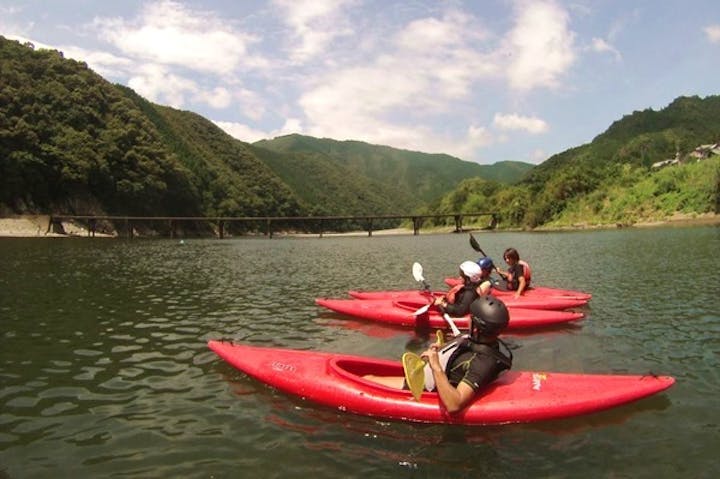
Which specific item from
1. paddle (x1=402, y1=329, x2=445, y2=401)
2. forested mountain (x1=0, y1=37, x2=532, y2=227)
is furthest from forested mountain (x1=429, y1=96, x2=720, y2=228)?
forested mountain (x1=0, y1=37, x2=532, y2=227)

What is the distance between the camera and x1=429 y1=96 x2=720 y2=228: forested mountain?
6588 centimetres

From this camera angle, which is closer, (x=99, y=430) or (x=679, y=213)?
(x=99, y=430)

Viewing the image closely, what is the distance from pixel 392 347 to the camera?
12305 mm

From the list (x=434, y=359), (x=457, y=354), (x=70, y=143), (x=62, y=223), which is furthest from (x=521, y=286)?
(x=70, y=143)

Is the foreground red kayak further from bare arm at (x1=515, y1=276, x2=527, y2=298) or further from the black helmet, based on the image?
bare arm at (x1=515, y1=276, x2=527, y2=298)

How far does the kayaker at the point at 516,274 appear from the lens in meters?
15.7

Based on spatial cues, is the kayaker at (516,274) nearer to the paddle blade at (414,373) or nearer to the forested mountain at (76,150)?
the paddle blade at (414,373)

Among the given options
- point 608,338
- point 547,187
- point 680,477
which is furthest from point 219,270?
point 547,187

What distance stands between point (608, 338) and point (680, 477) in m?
6.76

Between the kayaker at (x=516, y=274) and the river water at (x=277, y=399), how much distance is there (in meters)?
2.10

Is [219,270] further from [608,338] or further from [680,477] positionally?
[680,477]

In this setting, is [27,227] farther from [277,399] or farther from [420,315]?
[277,399]

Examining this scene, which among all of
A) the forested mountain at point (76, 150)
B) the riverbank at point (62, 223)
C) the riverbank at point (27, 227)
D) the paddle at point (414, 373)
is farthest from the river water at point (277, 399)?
the forested mountain at point (76, 150)

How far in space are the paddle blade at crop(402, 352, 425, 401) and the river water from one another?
0.53 m
